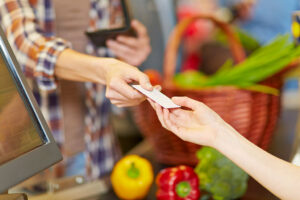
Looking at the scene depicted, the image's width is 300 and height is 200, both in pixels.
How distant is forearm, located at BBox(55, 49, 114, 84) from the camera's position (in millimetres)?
1099

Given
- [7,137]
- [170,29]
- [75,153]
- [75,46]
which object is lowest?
[170,29]

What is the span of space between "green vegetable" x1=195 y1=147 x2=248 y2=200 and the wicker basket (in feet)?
0.79

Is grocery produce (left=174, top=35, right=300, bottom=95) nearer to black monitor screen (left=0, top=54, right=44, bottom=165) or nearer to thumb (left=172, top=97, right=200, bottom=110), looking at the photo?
thumb (left=172, top=97, right=200, bottom=110)

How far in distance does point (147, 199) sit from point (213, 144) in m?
0.45

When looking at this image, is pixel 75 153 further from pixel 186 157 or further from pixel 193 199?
pixel 193 199

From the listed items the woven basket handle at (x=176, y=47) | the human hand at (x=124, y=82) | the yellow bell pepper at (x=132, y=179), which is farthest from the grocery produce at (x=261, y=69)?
the human hand at (x=124, y=82)

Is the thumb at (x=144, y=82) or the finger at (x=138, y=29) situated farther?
the finger at (x=138, y=29)

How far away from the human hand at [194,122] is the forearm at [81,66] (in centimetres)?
21

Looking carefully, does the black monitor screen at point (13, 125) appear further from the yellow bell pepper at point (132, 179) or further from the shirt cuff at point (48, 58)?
the yellow bell pepper at point (132, 179)

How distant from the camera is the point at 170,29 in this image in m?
3.56

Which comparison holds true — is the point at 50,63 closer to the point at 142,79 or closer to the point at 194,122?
the point at 142,79

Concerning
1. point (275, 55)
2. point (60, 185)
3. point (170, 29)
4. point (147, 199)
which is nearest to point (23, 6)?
point (60, 185)

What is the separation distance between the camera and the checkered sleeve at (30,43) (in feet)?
3.89

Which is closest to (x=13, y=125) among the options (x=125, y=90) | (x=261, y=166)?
(x=125, y=90)
